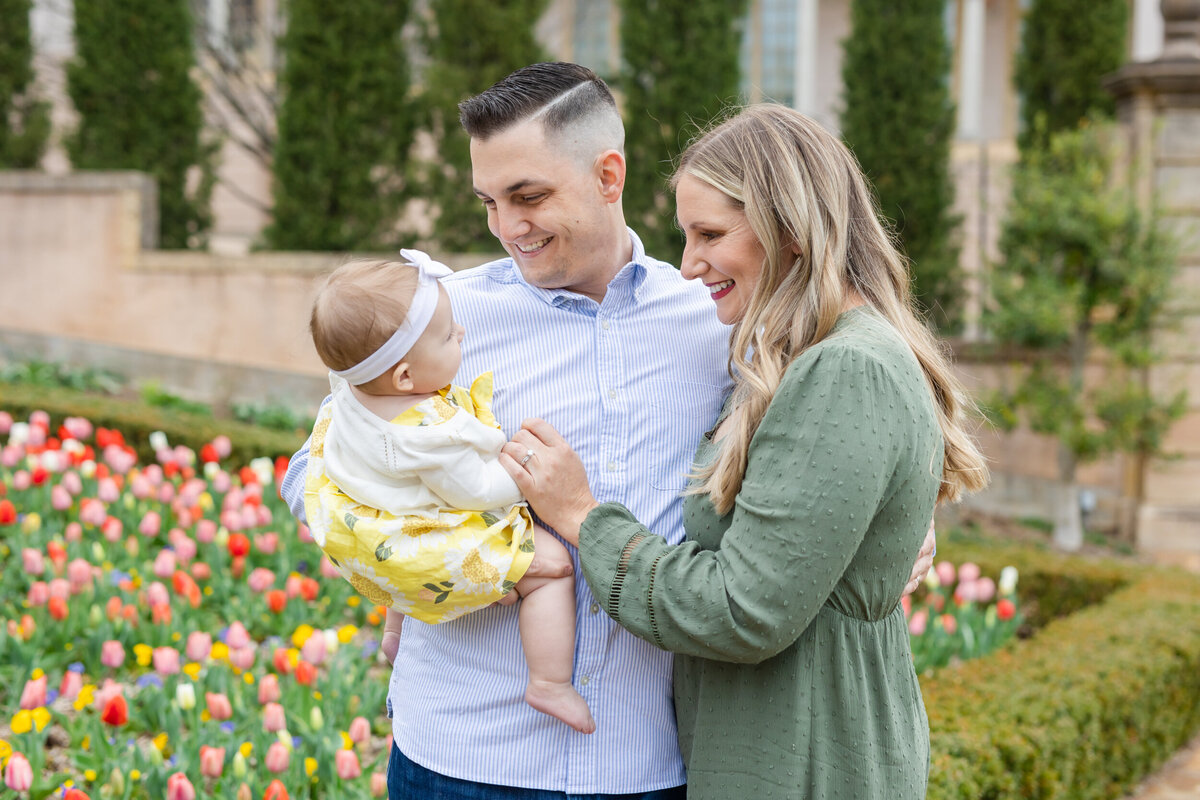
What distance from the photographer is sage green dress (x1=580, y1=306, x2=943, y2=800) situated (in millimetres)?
1659

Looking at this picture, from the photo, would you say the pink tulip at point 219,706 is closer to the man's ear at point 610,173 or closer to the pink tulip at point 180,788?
the pink tulip at point 180,788

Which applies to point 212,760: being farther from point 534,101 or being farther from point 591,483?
point 534,101

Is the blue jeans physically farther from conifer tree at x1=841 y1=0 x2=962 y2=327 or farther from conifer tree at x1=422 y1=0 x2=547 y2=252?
conifer tree at x1=841 y1=0 x2=962 y2=327

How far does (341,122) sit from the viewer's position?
34.9ft

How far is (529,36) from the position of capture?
10.6 meters

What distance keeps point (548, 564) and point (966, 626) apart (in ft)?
11.5

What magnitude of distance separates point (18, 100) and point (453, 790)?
11.7m

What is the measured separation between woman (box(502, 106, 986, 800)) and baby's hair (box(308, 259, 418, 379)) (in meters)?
0.30

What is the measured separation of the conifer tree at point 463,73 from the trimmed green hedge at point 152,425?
339 centimetres

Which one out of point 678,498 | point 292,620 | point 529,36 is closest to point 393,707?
point 678,498

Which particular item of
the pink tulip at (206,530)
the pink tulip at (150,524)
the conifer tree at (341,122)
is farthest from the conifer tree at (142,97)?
the pink tulip at (206,530)

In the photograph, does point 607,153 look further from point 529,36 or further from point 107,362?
point 107,362

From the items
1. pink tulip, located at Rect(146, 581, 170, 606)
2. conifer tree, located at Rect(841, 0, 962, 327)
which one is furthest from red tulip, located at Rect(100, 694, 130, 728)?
conifer tree, located at Rect(841, 0, 962, 327)

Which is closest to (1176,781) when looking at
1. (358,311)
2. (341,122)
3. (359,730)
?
(359,730)
